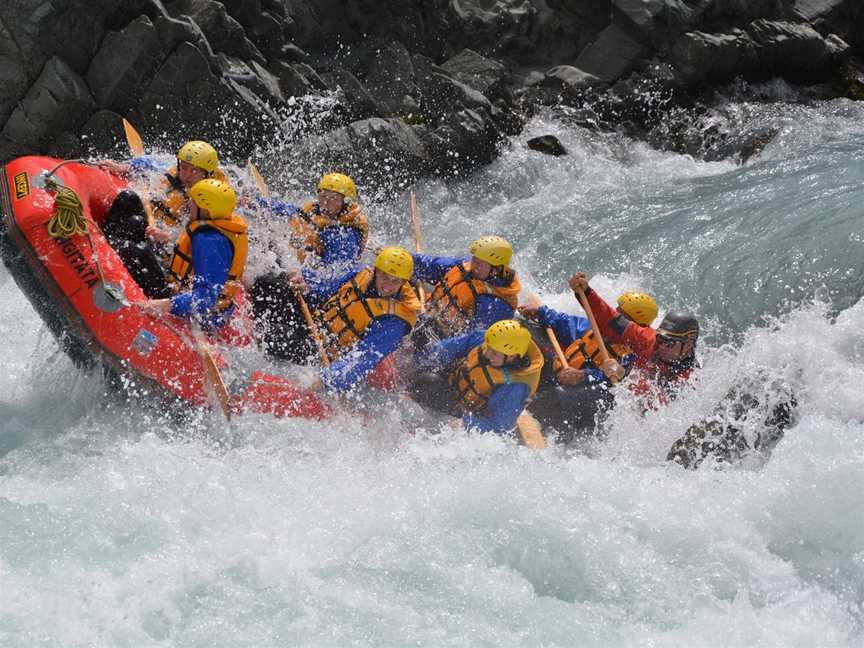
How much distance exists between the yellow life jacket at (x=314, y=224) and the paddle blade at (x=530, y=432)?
1.85m

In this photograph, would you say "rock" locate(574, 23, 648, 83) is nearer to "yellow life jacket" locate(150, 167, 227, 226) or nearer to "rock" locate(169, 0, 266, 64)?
"rock" locate(169, 0, 266, 64)

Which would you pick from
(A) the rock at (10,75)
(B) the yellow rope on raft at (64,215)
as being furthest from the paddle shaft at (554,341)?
(A) the rock at (10,75)

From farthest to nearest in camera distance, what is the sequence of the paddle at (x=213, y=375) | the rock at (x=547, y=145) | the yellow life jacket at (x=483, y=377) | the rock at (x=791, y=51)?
the rock at (x=791, y=51), the rock at (x=547, y=145), the yellow life jacket at (x=483, y=377), the paddle at (x=213, y=375)

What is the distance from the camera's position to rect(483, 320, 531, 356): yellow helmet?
591 cm

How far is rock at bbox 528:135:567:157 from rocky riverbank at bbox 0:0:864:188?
0.13 ft

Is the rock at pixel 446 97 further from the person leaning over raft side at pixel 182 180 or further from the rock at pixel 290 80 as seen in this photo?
the person leaning over raft side at pixel 182 180

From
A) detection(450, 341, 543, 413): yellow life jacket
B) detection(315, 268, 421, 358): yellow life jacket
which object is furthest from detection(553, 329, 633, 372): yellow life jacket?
detection(315, 268, 421, 358): yellow life jacket

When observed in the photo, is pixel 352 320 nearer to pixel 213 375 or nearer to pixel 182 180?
pixel 213 375

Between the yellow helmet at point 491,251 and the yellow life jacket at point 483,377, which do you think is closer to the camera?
the yellow life jacket at point 483,377

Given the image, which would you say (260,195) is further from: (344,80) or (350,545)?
(344,80)

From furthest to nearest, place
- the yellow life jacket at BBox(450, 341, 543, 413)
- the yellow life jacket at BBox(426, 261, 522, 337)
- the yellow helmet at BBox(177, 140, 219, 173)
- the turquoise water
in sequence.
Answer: the yellow life jacket at BBox(426, 261, 522, 337) < the yellow helmet at BBox(177, 140, 219, 173) < the yellow life jacket at BBox(450, 341, 543, 413) < the turquoise water

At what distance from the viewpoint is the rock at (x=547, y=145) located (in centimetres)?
1216

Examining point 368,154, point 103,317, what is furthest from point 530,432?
point 368,154

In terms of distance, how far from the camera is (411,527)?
17.2 feet
